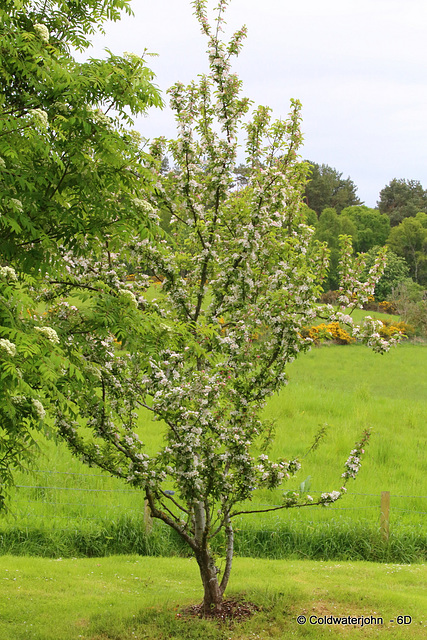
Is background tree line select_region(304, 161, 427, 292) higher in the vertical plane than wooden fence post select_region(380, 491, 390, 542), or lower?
higher

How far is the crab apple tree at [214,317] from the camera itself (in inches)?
247

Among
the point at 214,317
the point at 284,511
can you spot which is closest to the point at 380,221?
the point at 284,511

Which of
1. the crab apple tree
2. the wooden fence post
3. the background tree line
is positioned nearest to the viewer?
the crab apple tree

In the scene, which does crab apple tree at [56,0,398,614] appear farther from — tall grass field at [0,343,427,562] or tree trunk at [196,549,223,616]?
tall grass field at [0,343,427,562]

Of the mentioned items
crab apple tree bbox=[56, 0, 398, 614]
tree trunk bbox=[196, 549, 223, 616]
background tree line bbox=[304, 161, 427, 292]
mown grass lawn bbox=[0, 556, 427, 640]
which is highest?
background tree line bbox=[304, 161, 427, 292]

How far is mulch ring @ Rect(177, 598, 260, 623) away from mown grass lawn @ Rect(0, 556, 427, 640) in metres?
0.11

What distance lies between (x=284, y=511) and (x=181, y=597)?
4.33 meters

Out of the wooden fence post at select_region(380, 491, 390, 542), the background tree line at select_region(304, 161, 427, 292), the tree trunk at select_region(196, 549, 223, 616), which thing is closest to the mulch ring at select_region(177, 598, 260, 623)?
the tree trunk at select_region(196, 549, 223, 616)

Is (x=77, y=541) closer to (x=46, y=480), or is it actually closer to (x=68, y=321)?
(x=46, y=480)

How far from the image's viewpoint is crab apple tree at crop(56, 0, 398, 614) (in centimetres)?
627

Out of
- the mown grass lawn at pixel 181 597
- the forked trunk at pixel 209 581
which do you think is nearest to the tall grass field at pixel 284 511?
the mown grass lawn at pixel 181 597

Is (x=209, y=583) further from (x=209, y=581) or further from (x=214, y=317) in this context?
(x=214, y=317)

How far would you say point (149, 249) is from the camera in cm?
719

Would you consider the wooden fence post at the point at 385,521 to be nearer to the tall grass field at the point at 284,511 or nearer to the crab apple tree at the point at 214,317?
the tall grass field at the point at 284,511
